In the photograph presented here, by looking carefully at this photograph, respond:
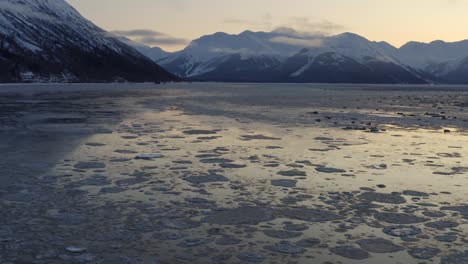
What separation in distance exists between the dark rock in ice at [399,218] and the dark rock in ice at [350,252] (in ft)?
6.63

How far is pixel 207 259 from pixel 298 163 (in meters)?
9.46

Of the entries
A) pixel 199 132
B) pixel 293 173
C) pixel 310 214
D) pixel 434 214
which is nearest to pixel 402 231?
pixel 434 214

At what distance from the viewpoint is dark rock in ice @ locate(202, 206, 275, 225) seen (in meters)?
10.1

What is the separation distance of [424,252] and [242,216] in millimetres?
3818

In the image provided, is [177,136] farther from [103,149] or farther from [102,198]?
[102,198]

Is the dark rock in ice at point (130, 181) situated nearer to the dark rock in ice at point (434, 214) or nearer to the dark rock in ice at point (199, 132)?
the dark rock in ice at point (434, 214)

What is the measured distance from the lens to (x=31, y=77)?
176375 millimetres

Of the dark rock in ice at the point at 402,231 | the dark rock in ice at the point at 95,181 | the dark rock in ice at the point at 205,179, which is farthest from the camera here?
the dark rock in ice at the point at 205,179

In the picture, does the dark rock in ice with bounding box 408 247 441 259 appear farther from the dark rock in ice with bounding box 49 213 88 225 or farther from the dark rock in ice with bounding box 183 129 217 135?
the dark rock in ice with bounding box 183 129 217 135

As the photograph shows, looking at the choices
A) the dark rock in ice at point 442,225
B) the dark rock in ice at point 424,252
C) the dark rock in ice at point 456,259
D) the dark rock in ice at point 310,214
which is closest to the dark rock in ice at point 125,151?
the dark rock in ice at point 310,214

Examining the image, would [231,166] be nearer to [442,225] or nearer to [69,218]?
[69,218]

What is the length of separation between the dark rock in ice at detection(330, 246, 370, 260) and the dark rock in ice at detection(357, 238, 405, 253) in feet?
0.66

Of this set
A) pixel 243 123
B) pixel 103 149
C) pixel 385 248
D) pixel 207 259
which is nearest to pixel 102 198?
pixel 207 259

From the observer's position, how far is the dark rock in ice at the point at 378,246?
28.0ft
